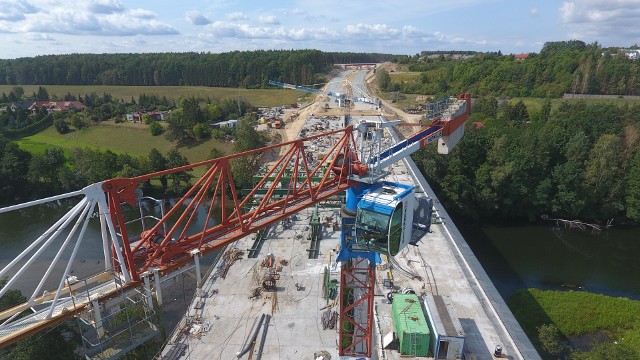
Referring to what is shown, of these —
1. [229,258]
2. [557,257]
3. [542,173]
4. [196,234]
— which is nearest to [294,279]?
[229,258]

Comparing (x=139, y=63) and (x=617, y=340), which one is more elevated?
(x=139, y=63)

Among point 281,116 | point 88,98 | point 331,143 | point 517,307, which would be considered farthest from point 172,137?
point 517,307

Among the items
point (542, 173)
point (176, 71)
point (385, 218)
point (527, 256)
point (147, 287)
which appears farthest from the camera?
point (176, 71)

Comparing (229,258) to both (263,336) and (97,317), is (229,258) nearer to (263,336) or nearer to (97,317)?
(263,336)

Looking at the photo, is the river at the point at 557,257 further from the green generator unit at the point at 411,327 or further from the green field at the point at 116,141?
the green field at the point at 116,141

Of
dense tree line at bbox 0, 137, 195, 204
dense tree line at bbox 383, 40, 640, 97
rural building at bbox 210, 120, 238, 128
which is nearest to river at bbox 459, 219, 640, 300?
dense tree line at bbox 0, 137, 195, 204

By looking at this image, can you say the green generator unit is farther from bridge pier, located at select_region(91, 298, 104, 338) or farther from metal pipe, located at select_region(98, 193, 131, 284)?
metal pipe, located at select_region(98, 193, 131, 284)

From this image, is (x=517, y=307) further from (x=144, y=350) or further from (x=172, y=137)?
(x=172, y=137)
